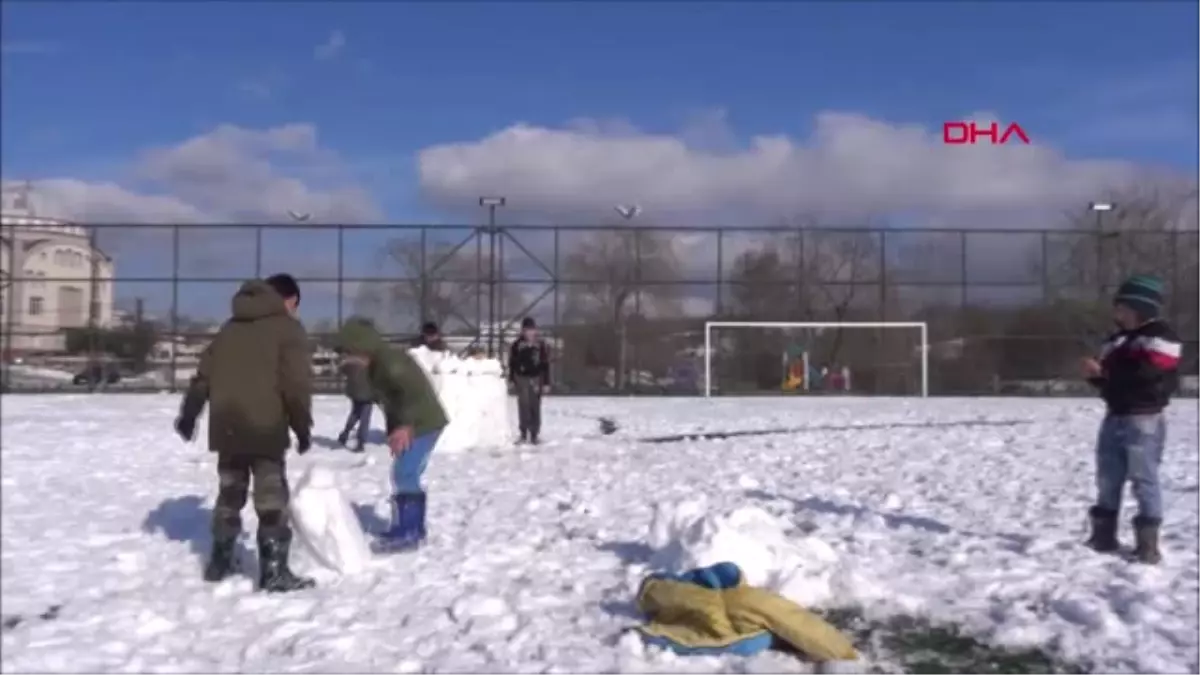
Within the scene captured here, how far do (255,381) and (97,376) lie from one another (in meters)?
25.3

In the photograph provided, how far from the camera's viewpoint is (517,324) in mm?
30750

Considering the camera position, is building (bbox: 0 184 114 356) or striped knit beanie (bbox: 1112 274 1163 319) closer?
striped knit beanie (bbox: 1112 274 1163 319)

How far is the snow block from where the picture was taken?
19.0 ft

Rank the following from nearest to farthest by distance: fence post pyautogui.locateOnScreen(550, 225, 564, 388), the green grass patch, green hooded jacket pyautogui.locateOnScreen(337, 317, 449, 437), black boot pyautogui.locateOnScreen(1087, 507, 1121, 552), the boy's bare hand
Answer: the green grass patch
black boot pyautogui.locateOnScreen(1087, 507, 1121, 552)
the boy's bare hand
green hooded jacket pyautogui.locateOnScreen(337, 317, 449, 437)
fence post pyautogui.locateOnScreen(550, 225, 564, 388)

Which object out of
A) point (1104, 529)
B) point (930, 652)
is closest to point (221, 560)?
point (930, 652)

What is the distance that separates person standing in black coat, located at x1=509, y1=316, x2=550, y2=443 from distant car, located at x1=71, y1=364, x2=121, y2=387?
18.3 metres

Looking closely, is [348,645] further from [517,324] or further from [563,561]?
[517,324]

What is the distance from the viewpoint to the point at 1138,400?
6.03 meters

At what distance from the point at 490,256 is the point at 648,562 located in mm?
25774

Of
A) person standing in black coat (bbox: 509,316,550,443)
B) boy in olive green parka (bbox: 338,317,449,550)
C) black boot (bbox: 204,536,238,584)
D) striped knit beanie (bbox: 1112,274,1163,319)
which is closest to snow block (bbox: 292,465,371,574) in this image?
black boot (bbox: 204,536,238,584)

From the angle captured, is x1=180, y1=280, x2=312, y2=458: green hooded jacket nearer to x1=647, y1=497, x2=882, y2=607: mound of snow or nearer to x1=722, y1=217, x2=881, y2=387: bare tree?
x1=647, y1=497, x2=882, y2=607: mound of snow

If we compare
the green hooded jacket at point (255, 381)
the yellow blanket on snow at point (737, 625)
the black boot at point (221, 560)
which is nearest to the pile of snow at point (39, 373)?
the black boot at point (221, 560)

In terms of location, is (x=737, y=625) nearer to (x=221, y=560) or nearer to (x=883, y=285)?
(x=221, y=560)

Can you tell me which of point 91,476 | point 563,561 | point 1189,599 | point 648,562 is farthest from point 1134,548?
point 91,476
